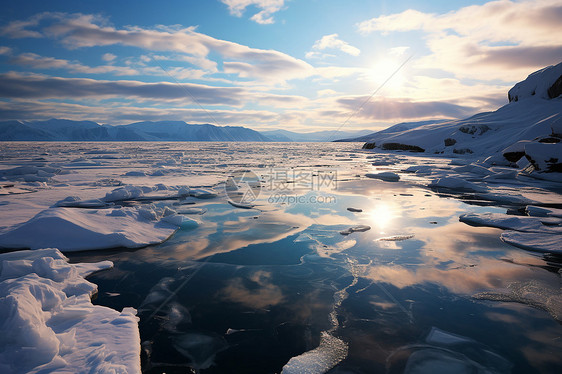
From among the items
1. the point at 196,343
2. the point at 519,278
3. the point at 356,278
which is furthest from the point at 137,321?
the point at 519,278

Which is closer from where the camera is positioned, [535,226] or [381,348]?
[381,348]

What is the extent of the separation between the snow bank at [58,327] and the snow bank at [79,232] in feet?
4.41

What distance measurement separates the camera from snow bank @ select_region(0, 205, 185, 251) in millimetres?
5004

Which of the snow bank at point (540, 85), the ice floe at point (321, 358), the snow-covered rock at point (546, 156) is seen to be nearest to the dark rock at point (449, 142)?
the snow bank at point (540, 85)

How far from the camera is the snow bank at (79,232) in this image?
16.4 ft

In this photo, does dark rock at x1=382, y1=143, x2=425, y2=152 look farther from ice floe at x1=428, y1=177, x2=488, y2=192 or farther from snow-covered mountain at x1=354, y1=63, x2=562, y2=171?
ice floe at x1=428, y1=177, x2=488, y2=192

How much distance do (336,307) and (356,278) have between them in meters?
0.82

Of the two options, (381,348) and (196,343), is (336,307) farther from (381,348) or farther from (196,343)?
(196,343)

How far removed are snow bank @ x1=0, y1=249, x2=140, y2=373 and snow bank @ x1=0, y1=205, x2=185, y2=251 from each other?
1.34 metres

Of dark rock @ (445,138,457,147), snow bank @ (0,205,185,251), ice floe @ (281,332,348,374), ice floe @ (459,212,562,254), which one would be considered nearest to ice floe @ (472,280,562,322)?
ice floe @ (459,212,562,254)

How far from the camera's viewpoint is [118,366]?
224 centimetres

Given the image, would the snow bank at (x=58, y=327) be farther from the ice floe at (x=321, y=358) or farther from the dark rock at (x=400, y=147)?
the dark rock at (x=400, y=147)

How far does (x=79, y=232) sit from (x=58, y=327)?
9.92 feet

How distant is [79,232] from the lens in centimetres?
527
